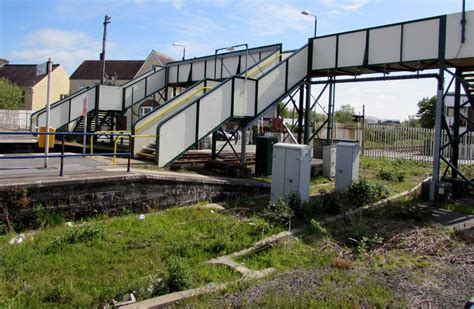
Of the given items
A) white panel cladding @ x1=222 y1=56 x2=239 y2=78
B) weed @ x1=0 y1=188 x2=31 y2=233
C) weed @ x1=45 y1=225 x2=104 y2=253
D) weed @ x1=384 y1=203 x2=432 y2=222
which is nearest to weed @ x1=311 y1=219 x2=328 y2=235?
weed @ x1=384 y1=203 x2=432 y2=222

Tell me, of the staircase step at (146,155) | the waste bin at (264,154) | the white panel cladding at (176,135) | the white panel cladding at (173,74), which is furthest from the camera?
the white panel cladding at (173,74)

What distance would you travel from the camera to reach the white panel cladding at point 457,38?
11.3 metres

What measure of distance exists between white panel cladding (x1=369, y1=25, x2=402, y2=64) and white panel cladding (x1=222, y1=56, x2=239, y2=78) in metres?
6.70

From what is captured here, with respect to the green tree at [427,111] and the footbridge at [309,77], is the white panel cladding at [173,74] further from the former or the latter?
the green tree at [427,111]

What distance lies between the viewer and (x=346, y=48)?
1498 cm

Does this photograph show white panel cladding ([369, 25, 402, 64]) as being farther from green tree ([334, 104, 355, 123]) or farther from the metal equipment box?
green tree ([334, 104, 355, 123])

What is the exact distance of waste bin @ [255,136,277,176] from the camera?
14922 mm

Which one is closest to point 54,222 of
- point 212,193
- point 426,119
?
point 212,193

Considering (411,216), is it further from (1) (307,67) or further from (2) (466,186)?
(1) (307,67)

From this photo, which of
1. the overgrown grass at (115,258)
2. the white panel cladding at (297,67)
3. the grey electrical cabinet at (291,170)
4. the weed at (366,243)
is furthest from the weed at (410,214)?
the white panel cladding at (297,67)

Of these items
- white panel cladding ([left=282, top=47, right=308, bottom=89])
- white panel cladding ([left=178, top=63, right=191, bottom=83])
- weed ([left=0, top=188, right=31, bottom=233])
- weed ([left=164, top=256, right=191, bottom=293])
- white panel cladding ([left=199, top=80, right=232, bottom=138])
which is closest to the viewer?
weed ([left=164, top=256, right=191, bottom=293])

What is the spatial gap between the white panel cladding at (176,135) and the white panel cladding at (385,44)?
640 cm

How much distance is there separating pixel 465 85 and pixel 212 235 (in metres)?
9.10

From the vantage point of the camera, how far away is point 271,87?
51.3ft
